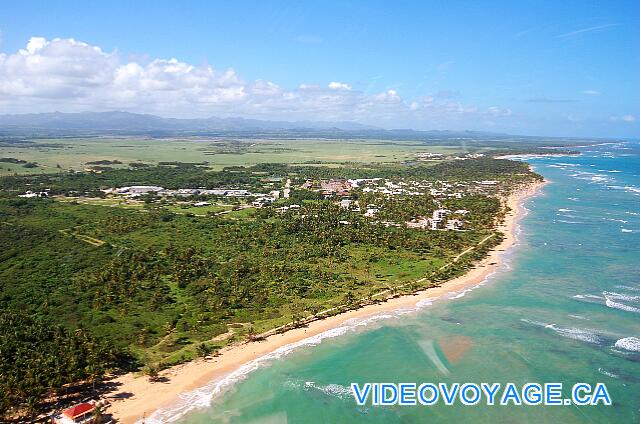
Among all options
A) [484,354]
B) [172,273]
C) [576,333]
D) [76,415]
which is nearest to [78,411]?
A: [76,415]

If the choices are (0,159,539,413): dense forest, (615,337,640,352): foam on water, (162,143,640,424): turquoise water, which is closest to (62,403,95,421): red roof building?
(0,159,539,413): dense forest

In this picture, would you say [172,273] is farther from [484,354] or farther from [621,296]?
[621,296]

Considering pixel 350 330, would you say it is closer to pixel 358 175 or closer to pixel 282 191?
pixel 282 191

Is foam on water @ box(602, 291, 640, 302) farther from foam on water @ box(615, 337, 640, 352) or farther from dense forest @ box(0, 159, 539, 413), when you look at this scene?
dense forest @ box(0, 159, 539, 413)

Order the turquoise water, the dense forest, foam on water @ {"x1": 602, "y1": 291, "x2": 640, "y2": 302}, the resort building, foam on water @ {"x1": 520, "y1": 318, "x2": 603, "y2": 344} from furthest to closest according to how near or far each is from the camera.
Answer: foam on water @ {"x1": 602, "y1": 291, "x2": 640, "y2": 302}
foam on water @ {"x1": 520, "y1": 318, "x2": 603, "y2": 344}
the dense forest
the turquoise water
the resort building

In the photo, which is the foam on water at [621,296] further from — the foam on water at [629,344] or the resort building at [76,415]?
the resort building at [76,415]

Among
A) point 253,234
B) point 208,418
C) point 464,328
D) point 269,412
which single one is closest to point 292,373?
point 269,412

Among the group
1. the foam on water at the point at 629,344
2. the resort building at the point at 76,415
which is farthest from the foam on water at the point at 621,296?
the resort building at the point at 76,415
